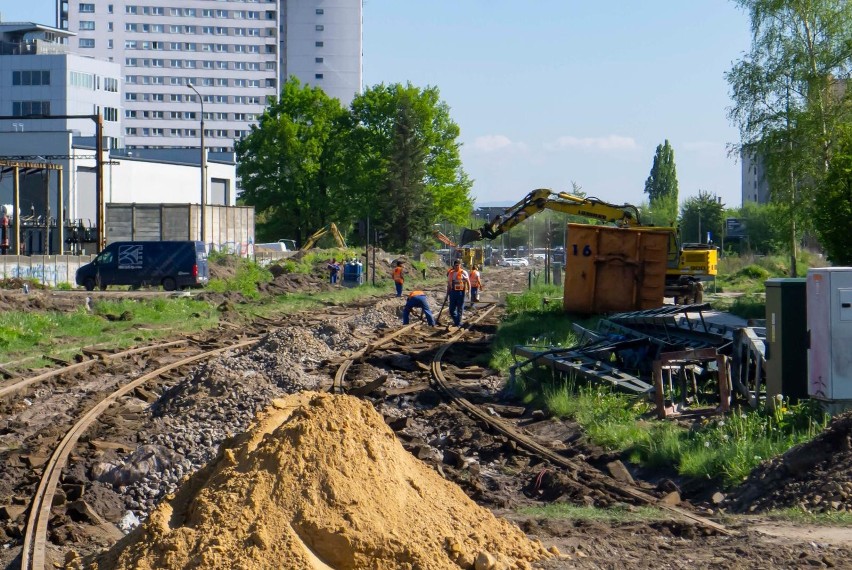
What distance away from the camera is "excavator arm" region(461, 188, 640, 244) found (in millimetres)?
32969

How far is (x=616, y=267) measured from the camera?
2580 centimetres

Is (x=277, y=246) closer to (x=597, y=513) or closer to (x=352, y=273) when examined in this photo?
(x=352, y=273)

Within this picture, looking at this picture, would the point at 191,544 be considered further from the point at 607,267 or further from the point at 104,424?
the point at 607,267

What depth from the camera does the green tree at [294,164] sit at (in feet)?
283

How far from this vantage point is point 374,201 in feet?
276

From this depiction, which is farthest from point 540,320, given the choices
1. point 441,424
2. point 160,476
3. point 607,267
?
point 160,476

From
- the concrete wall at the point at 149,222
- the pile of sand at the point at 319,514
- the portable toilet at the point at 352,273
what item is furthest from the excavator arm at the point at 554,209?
the concrete wall at the point at 149,222

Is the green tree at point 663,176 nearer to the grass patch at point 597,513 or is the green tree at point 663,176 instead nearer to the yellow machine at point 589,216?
the yellow machine at point 589,216

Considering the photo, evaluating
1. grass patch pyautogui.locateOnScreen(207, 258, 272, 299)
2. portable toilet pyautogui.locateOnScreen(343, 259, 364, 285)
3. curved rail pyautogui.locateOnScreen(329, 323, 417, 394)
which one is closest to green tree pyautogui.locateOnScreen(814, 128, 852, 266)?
curved rail pyautogui.locateOnScreen(329, 323, 417, 394)

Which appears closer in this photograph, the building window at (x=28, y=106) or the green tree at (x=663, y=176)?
the building window at (x=28, y=106)

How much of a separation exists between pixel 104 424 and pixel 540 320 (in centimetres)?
1455

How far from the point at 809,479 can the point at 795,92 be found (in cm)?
3529

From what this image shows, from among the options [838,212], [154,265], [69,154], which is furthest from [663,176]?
[838,212]

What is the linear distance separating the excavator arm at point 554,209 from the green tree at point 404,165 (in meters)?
46.5
